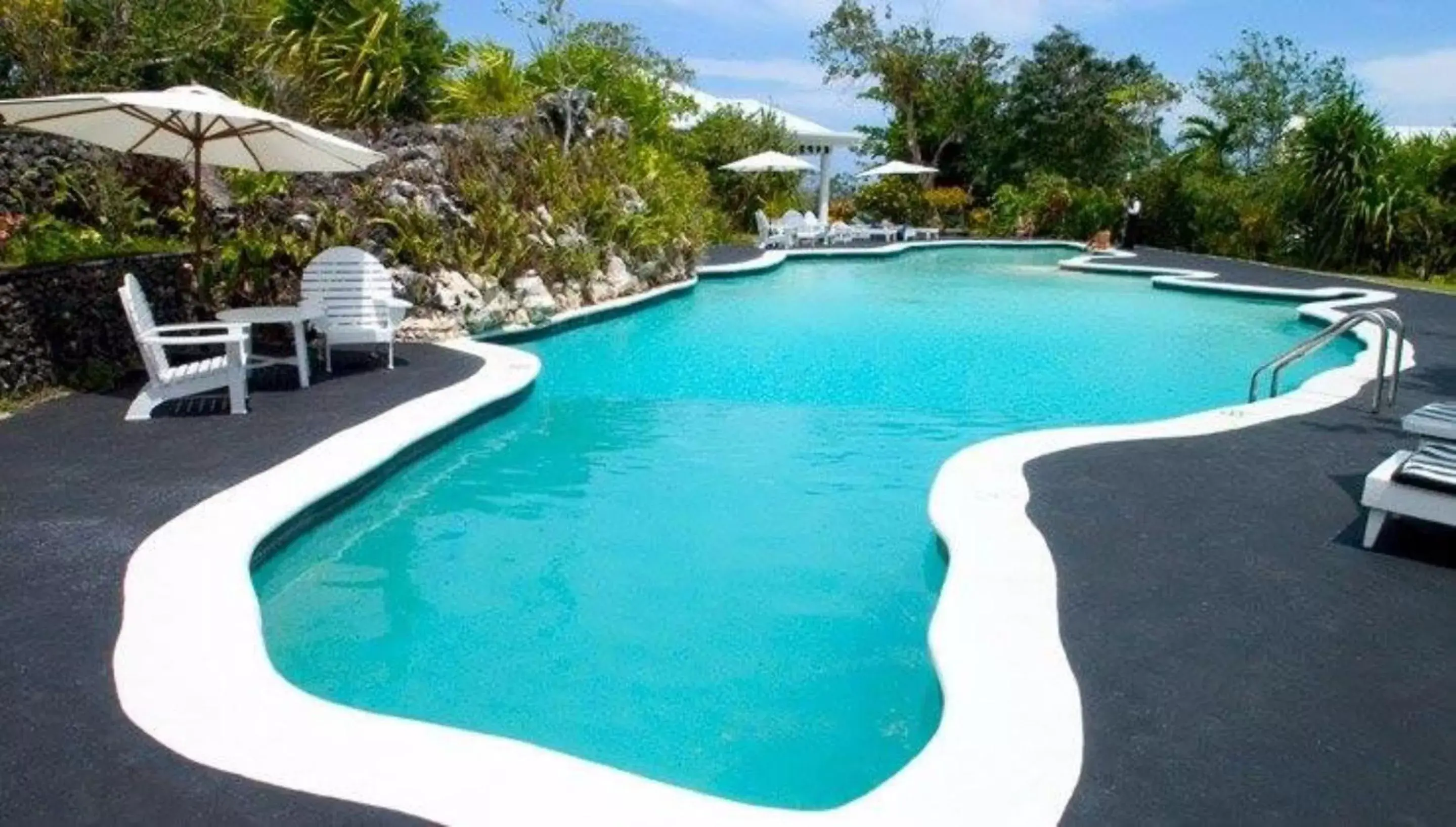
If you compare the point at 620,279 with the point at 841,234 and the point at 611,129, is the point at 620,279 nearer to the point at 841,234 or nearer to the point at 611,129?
the point at 611,129

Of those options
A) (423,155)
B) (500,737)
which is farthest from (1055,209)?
(500,737)

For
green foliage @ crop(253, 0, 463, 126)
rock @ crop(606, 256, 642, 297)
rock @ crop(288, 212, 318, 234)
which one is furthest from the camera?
green foliage @ crop(253, 0, 463, 126)

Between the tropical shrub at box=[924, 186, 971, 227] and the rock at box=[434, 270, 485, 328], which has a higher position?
the tropical shrub at box=[924, 186, 971, 227]

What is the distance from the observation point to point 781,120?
3005cm

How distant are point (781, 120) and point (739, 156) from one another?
2.20 meters

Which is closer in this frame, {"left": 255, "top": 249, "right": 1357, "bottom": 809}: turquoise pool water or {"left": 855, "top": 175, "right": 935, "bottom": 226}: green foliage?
{"left": 255, "top": 249, "right": 1357, "bottom": 809}: turquoise pool water

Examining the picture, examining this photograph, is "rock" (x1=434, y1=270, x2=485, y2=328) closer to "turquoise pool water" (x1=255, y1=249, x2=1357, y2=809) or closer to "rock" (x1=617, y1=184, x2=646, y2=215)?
"turquoise pool water" (x1=255, y1=249, x2=1357, y2=809)

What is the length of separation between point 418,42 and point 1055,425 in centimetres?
1587

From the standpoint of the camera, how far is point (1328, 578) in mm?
4734

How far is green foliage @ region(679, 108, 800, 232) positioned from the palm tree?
11729 mm

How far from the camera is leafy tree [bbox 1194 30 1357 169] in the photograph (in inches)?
1428

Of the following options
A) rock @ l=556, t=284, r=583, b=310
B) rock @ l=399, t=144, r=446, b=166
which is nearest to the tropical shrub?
rock @ l=556, t=284, r=583, b=310

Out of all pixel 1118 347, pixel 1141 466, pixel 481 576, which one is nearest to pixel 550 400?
pixel 481 576

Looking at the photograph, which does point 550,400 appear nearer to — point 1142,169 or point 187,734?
point 187,734
